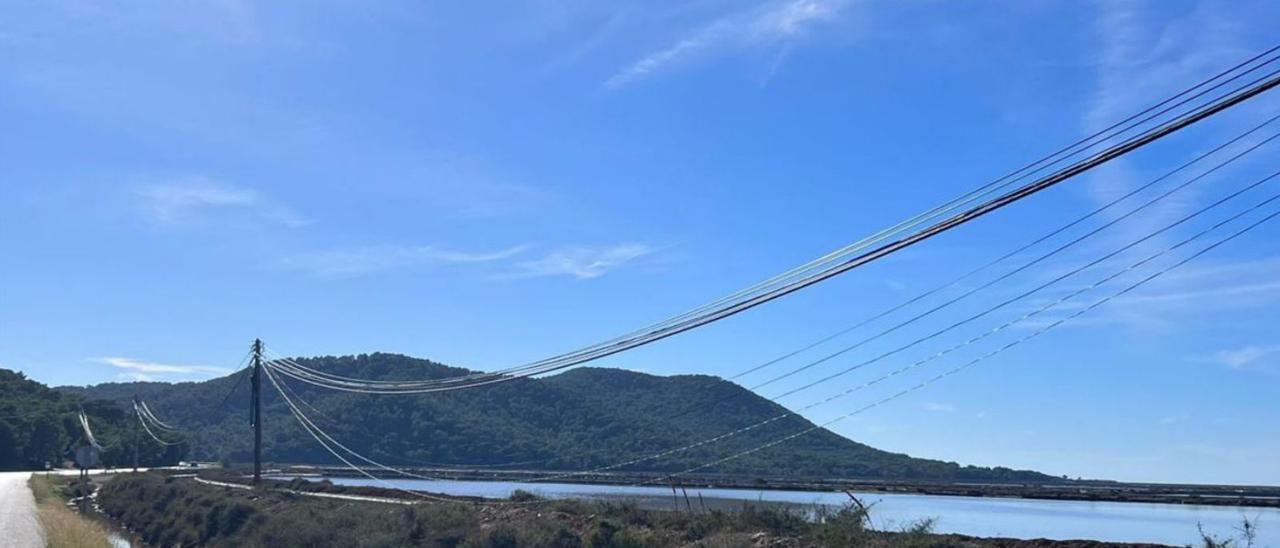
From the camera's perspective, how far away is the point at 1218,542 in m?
18.7

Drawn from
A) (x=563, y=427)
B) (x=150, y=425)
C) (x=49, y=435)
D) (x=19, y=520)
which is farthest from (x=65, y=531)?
(x=150, y=425)

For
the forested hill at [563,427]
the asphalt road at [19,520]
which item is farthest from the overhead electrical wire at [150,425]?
the asphalt road at [19,520]

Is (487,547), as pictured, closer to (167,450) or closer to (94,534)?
(94,534)

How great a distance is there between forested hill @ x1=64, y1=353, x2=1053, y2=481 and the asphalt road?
50.2 meters

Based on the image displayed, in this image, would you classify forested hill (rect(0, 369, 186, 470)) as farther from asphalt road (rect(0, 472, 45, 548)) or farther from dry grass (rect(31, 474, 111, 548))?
dry grass (rect(31, 474, 111, 548))

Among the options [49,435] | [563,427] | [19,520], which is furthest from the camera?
[563,427]

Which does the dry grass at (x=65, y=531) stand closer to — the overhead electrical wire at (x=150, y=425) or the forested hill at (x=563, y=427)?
the forested hill at (x=563, y=427)

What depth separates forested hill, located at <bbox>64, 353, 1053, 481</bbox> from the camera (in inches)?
4151

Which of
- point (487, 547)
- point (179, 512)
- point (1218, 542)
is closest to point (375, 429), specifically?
point (179, 512)

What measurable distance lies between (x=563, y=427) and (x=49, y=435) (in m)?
52.8

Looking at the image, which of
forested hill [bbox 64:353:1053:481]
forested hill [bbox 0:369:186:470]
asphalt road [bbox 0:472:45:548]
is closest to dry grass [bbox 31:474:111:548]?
asphalt road [bbox 0:472:45:548]

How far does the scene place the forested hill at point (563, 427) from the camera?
10544 centimetres

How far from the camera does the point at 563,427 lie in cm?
12769

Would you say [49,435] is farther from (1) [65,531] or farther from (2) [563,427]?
(1) [65,531]
